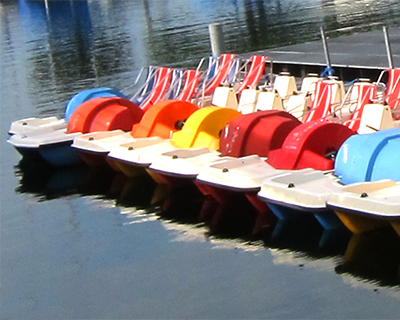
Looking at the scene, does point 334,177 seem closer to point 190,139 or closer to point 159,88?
point 190,139

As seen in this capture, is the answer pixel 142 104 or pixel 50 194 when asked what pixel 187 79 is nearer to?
pixel 142 104

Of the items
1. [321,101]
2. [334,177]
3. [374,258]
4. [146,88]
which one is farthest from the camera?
[146,88]

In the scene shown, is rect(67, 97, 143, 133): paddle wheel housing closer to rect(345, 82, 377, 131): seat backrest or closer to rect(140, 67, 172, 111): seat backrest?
rect(140, 67, 172, 111): seat backrest

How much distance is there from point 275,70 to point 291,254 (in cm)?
1082

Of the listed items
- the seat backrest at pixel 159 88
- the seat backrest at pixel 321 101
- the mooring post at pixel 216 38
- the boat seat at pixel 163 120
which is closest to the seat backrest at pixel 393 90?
the seat backrest at pixel 321 101

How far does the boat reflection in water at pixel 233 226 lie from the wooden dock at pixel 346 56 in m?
5.79

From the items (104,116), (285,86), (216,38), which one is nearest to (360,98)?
(285,86)

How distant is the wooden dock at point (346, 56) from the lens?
18375mm

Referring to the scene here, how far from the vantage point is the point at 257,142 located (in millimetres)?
12297

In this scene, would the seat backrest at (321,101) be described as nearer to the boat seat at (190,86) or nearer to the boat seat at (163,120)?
the boat seat at (163,120)

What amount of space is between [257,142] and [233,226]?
138 centimetres

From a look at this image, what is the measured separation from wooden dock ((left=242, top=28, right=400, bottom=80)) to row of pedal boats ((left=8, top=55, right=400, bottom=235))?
2.55 ft

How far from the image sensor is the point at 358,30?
2786 centimetres

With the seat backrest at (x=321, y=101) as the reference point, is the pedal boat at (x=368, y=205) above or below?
below
